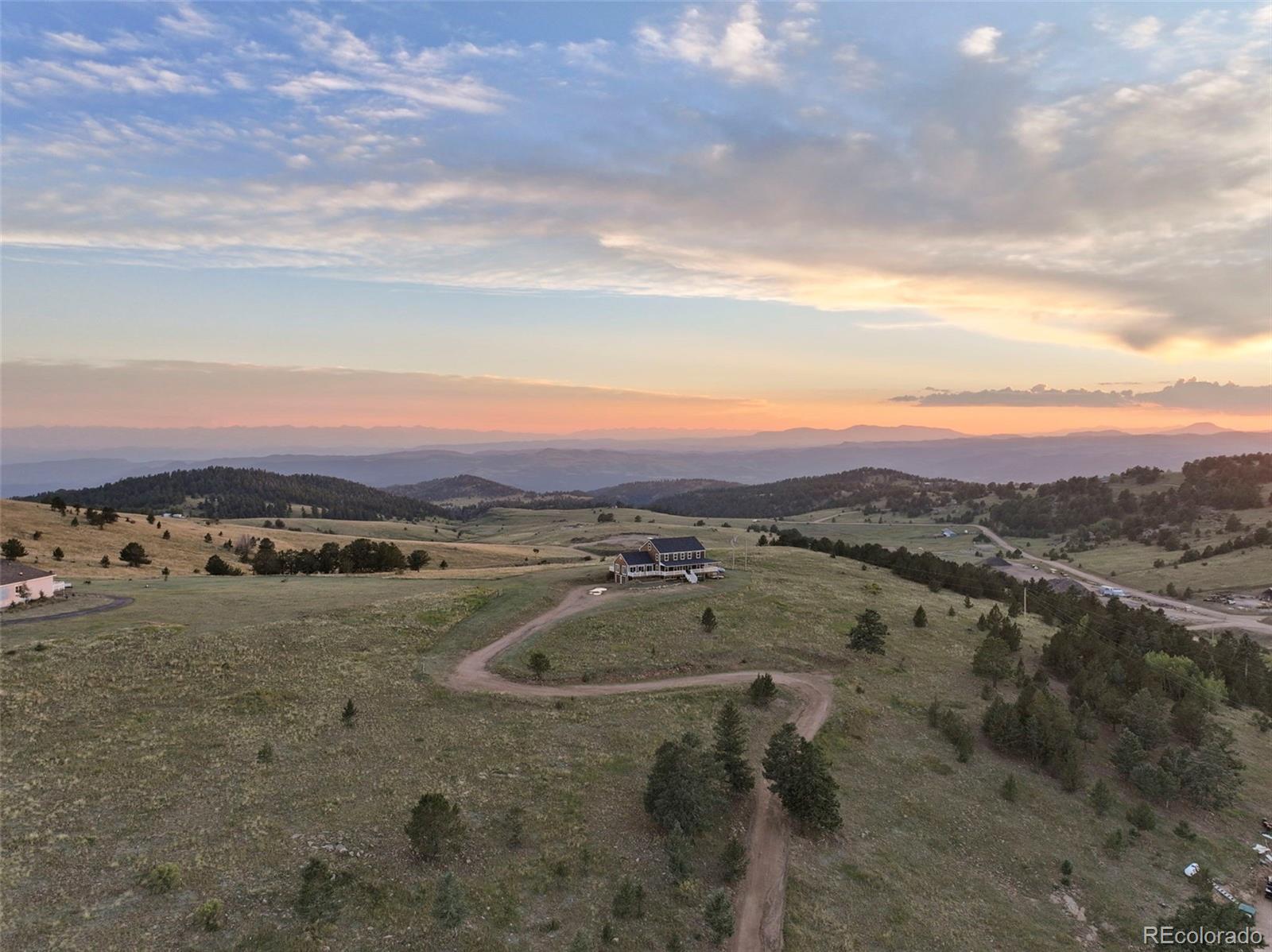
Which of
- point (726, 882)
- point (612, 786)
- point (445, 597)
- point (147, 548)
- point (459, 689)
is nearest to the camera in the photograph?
point (726, 882)

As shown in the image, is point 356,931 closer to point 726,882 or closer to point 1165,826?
point 726,882

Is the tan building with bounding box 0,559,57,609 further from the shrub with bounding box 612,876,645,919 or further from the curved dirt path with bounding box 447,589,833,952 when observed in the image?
the shrub with bounding box 612,876,645,919

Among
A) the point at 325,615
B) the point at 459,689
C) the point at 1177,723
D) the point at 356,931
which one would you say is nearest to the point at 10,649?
the point at 325,615

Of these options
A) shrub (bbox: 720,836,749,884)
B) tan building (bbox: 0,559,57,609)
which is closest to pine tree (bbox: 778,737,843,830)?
shrub (bbox: 720,836,749,884)

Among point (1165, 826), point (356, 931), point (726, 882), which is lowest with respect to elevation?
point (1165, 826)

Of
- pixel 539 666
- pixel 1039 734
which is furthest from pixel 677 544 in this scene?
pixel 1039 734

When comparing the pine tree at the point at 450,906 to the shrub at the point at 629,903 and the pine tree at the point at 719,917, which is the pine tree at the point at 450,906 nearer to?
the shrub at the point at 629,903

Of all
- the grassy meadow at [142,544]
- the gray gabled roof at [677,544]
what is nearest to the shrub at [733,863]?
the gray gabled roof at [677,544]

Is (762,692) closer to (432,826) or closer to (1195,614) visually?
(432,826)
